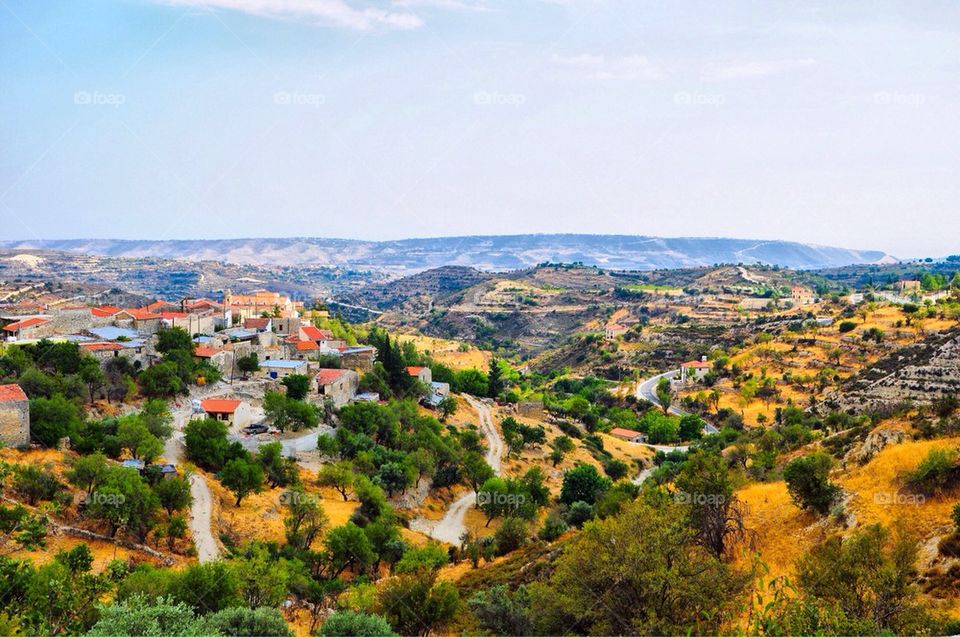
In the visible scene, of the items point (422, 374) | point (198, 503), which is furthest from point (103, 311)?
point (198, 503)

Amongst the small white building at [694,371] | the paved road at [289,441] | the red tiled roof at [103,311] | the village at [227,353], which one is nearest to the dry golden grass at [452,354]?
the small white building at [694,371]

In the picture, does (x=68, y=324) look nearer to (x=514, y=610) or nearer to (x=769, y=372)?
(x=514, y=610)

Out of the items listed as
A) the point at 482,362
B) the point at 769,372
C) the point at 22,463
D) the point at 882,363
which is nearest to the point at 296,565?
the point at 22,463

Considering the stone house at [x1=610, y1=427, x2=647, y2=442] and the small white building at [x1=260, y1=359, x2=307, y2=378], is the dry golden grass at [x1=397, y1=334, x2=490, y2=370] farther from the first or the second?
the small white building at [x1=260, y1=359, x2=307, y2=378]

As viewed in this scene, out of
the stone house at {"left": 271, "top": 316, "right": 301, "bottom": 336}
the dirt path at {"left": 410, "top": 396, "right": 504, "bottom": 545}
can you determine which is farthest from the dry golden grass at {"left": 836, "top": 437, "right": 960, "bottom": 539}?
the stone house at {"left": 271, "top": 316, "right": 301, "bottom": 336}

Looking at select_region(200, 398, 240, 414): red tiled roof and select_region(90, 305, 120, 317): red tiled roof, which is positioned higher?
select_region(90, 305, 120, 317): red tiled roof

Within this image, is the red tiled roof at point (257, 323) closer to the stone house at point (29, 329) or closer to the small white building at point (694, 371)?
the stone house at point (29, 329)

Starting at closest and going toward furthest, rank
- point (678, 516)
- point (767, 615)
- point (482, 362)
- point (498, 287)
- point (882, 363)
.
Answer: point (767, 615), point (678, 516), point (882, 363), point (482, 362), point (498, 287)
